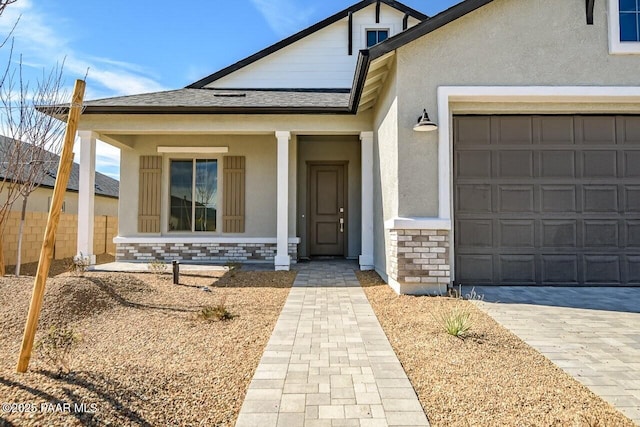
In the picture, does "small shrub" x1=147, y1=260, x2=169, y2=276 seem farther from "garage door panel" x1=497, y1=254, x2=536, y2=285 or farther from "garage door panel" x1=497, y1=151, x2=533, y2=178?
"garage door panel" x1=497, y1=151, x2=533, y2=178

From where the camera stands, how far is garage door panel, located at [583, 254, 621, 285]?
580 centimetres

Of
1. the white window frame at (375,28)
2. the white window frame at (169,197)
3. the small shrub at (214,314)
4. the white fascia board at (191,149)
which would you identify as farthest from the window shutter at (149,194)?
the white window frame at (375,28)

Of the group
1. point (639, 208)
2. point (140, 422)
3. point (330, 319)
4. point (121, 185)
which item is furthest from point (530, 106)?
point (121, 185)

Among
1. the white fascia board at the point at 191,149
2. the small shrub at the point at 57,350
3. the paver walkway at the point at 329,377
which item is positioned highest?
the white fascia board at the point at 191,149

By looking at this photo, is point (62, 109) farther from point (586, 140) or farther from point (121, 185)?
point (586, 140)

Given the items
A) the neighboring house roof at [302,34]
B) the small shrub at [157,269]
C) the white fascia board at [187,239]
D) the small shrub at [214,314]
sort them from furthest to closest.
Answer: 1. the neighboring house roof at [302,34]
2. the white fascia board at [187,239]
3. the small shrub at [157,269]
4. the small shrub at [214,314]

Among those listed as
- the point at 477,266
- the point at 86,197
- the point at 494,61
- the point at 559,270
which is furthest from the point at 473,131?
the point at 86,197

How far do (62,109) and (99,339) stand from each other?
4.44 m

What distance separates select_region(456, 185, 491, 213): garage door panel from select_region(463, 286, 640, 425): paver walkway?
1.24m

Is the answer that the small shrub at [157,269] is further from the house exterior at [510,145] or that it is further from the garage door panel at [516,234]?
the garage door panel at [516,234]

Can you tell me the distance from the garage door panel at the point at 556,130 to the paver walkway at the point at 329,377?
4.07m

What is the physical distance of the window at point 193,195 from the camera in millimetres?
9109

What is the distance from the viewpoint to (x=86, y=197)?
7.49 metres

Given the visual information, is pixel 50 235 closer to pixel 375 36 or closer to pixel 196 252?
pixel 196 252
